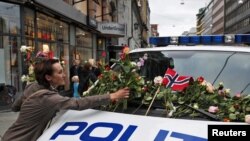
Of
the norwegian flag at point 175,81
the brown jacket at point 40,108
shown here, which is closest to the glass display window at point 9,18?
the brown jacket at point 40,108

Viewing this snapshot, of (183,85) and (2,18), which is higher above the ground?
(2,18)

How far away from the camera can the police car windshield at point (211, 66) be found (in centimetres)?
390

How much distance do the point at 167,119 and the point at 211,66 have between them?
1.33m

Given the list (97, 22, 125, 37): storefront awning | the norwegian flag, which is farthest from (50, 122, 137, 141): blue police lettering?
(97, 22, 125, 37): storefront awning

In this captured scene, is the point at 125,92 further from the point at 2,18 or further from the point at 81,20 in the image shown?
the point at 81,20

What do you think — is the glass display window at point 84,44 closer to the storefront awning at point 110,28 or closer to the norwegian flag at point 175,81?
the storefront awning at point 110,28

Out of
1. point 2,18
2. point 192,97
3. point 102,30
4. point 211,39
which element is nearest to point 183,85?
point 192,97

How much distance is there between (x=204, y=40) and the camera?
655cm

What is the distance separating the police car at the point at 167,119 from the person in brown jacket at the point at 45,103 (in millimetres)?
105

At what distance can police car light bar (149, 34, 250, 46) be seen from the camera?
6.38m

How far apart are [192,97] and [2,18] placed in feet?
38.4

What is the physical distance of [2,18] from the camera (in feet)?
45.8

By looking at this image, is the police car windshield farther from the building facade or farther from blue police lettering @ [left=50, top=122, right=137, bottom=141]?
the building facade

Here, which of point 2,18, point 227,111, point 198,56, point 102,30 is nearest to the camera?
point 227,111
